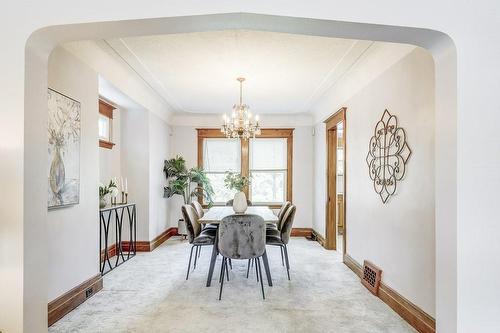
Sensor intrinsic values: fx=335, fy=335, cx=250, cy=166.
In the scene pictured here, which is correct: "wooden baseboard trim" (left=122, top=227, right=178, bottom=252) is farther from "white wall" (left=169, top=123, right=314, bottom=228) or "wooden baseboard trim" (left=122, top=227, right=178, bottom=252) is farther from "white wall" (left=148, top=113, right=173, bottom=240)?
"white wall" (left=169, top=123, right=314, bottom=228)

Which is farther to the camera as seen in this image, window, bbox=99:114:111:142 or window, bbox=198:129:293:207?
window, bbox=198:129:293:207

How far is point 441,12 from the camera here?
1838mm

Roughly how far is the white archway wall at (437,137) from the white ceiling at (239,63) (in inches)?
57.7

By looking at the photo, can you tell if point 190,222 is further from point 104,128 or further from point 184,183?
point 184,183

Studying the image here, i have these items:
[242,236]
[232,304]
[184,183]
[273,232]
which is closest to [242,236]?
[242,236]

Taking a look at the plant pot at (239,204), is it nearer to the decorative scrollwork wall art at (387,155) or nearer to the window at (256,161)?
the decorative scrollwork wall art at (387,155)

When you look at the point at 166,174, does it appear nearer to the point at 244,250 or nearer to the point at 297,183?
the point at 297,183

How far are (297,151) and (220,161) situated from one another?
1.74 meters

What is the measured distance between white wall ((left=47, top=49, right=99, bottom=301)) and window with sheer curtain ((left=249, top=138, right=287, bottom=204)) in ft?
13.9

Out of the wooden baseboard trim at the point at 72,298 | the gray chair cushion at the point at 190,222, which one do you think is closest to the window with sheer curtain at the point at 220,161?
the gray chair cushion at the point at 190,222

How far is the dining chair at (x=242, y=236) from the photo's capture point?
11.4 ft

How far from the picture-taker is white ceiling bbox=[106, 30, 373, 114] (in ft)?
11.3

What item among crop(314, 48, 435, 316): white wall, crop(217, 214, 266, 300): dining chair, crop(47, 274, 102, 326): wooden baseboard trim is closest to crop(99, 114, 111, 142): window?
crop(47, 274, 102, 326): wooden baseboard trim

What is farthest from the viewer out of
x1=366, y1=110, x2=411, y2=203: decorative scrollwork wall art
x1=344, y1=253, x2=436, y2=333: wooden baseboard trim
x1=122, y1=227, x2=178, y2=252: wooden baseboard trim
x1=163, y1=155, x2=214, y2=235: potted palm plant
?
x1=163, y1=155, x2=214, y2=235: potted palm plant
